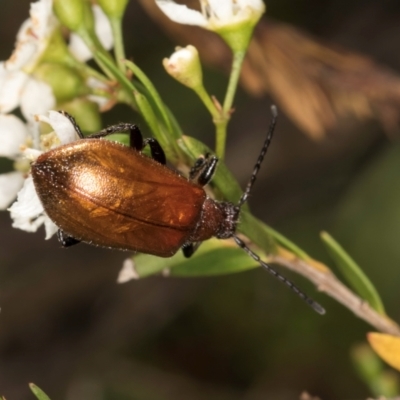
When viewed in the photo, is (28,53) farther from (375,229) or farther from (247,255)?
(375,229)

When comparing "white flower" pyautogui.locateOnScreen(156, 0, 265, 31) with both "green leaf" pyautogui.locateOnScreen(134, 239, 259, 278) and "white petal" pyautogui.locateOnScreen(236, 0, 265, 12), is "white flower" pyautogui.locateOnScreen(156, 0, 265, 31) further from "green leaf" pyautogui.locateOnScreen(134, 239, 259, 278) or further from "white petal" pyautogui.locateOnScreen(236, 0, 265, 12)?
"green leaf" pyautogui.locateOnScreen(134, 239, 259, 278)

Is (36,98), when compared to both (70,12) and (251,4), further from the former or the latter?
(251,4)

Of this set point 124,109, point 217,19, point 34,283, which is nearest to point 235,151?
point 124,109

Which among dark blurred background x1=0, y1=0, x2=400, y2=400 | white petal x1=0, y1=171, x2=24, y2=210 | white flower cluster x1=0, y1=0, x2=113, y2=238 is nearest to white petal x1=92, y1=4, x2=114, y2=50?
white flower cluster x1=0, y1=0, x2=113, y2=238

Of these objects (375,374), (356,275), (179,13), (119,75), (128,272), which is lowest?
(375,374)

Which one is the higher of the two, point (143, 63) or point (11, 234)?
point (143, 63)

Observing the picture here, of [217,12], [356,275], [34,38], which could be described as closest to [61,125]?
[34,38]

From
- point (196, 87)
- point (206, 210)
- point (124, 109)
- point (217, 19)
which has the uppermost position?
point (217, 19)
